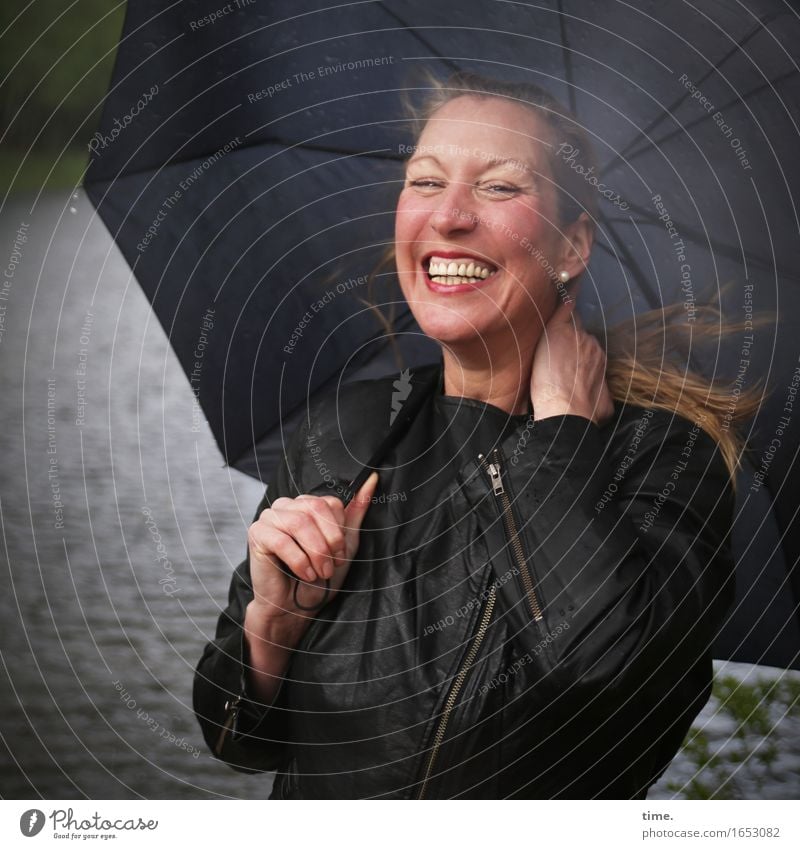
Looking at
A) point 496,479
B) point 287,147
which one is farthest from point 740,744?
point 287,147

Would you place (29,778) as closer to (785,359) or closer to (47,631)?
(47,631)

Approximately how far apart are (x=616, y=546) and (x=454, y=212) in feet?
1.44

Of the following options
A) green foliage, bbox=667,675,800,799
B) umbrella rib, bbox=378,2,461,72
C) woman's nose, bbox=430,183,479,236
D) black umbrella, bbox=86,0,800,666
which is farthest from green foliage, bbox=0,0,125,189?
green foliage, bbox=667,675,800,799

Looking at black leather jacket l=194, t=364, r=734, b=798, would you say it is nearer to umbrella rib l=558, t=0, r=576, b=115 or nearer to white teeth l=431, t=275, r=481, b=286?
white teeth l=431, t=275, r=481, b=286

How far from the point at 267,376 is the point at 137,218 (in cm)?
26

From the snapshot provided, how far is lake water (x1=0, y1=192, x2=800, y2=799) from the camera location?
1438mm

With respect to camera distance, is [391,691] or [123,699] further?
[123,699]

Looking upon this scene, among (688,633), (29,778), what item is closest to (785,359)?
(688,633)

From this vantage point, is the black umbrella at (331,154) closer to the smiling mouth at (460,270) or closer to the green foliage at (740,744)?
the smiling mouth at (460,270)

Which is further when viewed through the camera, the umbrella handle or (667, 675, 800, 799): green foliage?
(667, 675, 800, 799): green foliage

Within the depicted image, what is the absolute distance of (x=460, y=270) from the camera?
1354 millimetres

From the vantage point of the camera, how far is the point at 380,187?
1.40m

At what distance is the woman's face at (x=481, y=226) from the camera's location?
1336 mm

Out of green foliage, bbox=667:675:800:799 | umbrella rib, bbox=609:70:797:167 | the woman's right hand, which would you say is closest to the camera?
the woman's right hand
